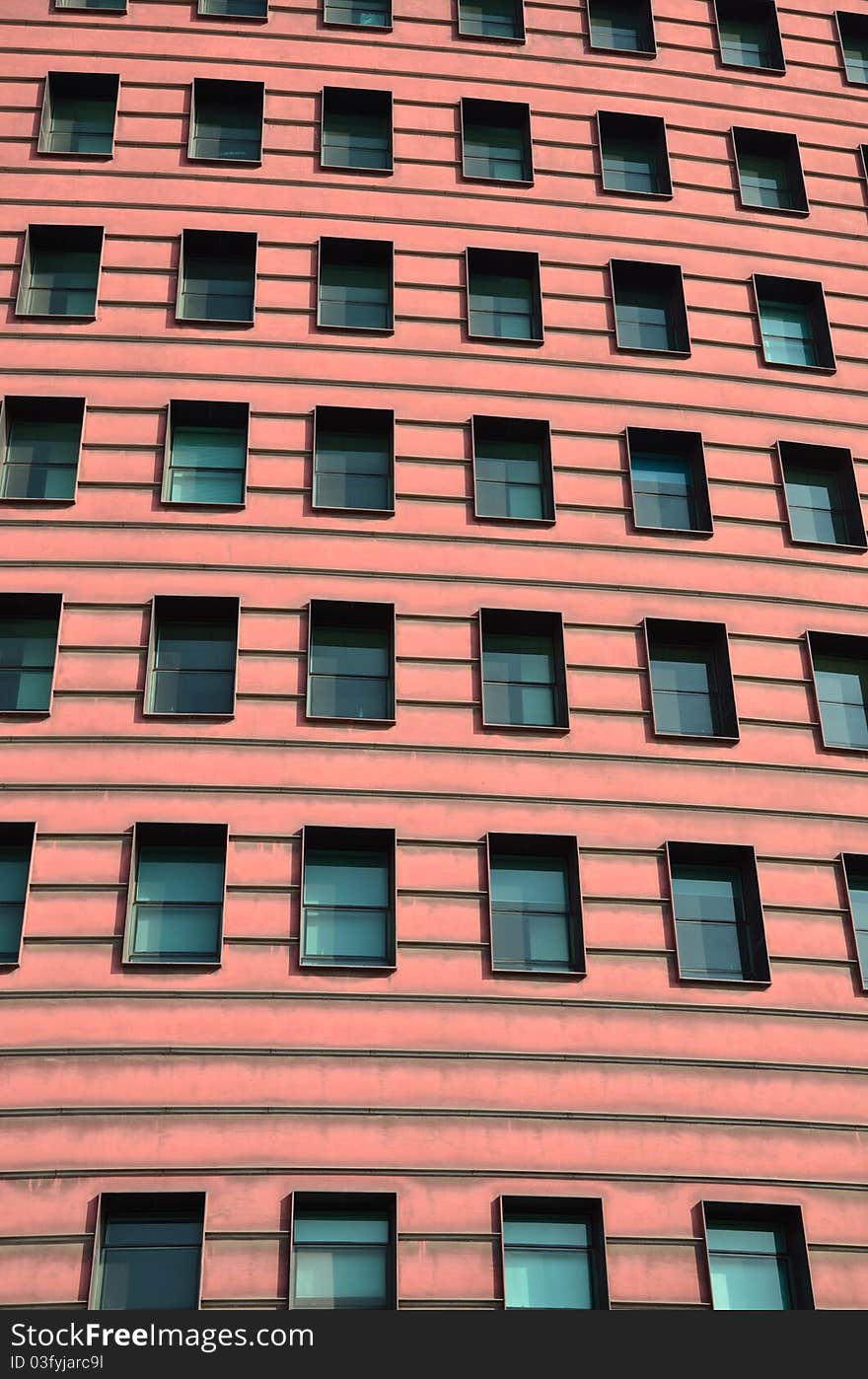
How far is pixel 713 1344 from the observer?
19203mm

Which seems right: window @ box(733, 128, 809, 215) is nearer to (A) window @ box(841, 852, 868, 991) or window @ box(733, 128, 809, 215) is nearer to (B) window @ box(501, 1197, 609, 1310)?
(A) window @ box(841, 852, 868, 991)

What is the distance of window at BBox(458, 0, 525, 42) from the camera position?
3331 centimetres

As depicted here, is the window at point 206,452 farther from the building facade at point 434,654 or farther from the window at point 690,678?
the window at point 690,678

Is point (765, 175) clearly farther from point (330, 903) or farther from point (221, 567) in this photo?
point (330, 903)

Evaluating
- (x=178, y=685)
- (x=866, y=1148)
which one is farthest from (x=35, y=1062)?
(x=866, y=1148)

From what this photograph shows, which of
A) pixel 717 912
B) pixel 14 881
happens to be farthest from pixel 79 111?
pixel 717 912

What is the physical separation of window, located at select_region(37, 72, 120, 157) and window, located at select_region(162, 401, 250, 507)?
6.99 meters

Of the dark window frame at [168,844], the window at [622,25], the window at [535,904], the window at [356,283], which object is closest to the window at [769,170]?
the window at [622,25]

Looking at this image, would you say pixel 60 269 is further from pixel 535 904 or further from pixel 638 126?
pixel 535 904

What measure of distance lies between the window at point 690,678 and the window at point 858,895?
2826 millimetres

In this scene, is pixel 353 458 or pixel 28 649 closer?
pixel 28 649

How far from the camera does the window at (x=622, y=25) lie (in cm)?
3375

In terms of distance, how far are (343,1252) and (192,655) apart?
32.7 ft

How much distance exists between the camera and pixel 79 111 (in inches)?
1238
